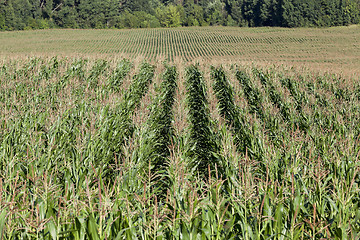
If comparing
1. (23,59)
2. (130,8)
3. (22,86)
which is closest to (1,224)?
(22,86)

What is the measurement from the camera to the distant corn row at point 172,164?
314 cm

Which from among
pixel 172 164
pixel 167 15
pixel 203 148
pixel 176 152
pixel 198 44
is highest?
pixel 172 164

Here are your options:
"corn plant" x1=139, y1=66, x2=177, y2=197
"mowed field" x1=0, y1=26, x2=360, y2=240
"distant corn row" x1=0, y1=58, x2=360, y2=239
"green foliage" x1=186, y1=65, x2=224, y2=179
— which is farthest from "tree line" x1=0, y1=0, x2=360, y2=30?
"green foliage" x1=186, y1=65, x2=224, y2=179

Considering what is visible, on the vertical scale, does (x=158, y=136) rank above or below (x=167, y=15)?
above

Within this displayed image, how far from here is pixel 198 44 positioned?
55938 millimetres

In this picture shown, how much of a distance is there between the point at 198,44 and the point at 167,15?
5183 cm

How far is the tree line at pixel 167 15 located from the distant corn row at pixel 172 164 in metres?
71.5

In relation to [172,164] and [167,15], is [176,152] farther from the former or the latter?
[167,15]

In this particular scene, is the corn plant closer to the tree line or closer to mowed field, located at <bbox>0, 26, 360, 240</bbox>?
mowed field, located at <bbox>0, 26, 360, 240</bbox>

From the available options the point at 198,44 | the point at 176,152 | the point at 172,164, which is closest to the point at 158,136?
the point at 176,152

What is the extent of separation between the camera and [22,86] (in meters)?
12.4

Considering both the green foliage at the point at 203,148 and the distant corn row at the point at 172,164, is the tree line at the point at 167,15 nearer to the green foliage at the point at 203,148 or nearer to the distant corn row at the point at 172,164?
the distant corn row at the point at 172,164

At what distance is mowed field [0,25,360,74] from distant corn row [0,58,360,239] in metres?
28.6

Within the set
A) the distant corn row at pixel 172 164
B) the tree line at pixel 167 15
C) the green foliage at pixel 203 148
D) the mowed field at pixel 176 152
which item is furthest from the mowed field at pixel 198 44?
the green foliage at pixel 203 148
